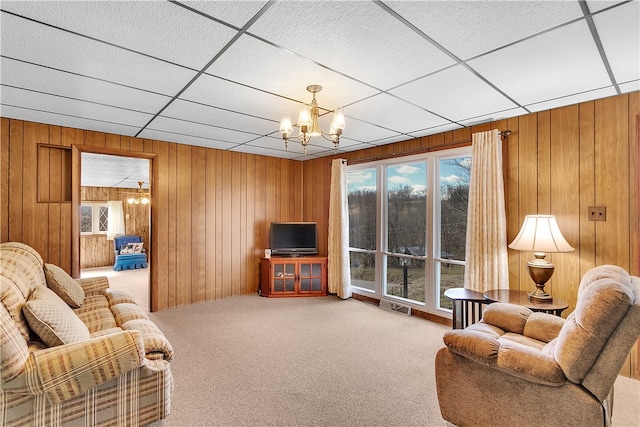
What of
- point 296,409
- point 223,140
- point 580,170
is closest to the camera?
point 296,409

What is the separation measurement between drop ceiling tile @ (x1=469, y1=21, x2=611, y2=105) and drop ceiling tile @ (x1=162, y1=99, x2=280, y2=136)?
84.6 inches

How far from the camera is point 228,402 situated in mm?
2289

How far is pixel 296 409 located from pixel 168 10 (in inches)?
99.5

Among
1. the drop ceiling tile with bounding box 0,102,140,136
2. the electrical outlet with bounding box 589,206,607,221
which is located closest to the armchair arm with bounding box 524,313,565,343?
the electrical outlet with bounding box 589,206,607,221

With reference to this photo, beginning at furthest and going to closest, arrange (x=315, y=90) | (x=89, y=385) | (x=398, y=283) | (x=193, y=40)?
(x=398, y=283) < (x=315, y=90) < (x=193, y=40) < (x=89, y=385)

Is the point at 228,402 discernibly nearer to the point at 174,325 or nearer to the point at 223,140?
the point at 174,325

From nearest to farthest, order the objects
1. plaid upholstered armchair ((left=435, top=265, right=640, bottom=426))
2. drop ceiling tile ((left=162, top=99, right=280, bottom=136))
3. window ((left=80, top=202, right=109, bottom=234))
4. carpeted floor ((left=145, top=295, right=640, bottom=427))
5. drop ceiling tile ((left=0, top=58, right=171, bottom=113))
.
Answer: plaid upholstered armchair ((left=435, top=265, right=640, bottom=426)) → carpeted floor ((left=145, top=295, right=640, bottom=427)) → drop ceiling tile ((left=0, top=58, right=171, bottom=113)) → drop ceiling tile ((left=162, top=99, right=280, bottom=136)) → window ((left=80, top=202, right=109, bottom=234))

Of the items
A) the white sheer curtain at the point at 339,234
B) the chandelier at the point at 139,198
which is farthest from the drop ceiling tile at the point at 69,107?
the chandelier at the point at 139,198

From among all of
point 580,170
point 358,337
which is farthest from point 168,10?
point 580,170

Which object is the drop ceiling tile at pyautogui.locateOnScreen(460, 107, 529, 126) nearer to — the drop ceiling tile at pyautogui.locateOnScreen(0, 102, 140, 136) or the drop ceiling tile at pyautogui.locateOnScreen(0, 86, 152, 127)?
the drop ceiling tile at pyautogui.locateOnScreen(0, 86, 152, 127)

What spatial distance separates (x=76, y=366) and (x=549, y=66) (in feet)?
11.3

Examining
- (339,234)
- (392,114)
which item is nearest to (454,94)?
(392,114)

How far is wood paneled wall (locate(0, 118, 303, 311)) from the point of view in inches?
137

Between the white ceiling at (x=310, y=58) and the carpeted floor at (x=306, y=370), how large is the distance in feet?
7.72
